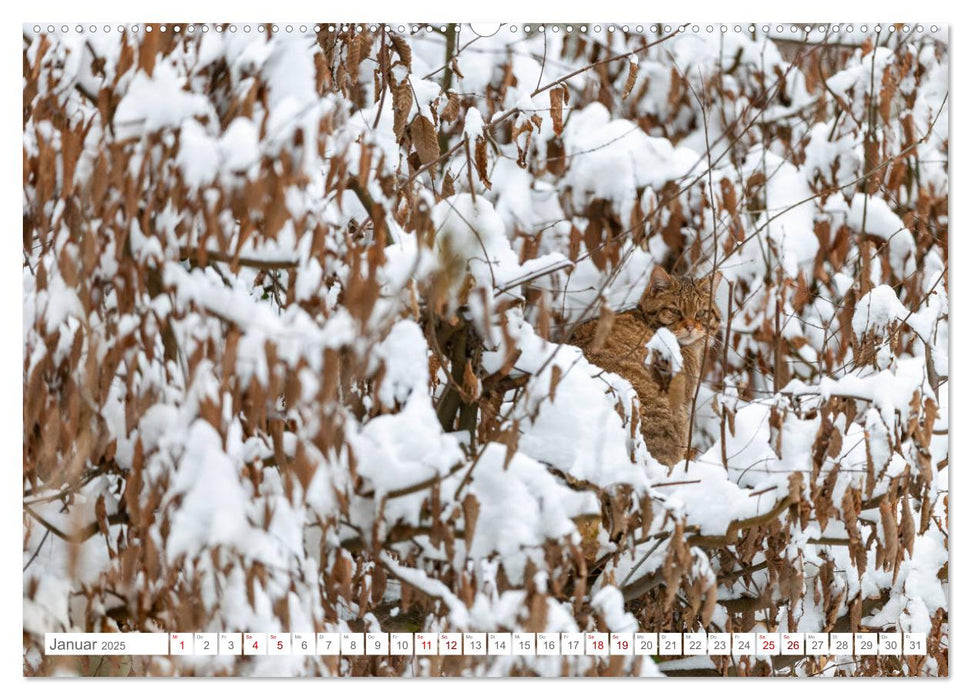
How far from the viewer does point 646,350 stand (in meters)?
2.75

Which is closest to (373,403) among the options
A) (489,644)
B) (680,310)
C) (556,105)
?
(489,644)

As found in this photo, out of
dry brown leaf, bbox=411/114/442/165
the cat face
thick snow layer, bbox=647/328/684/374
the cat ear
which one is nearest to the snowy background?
dry brown leaf, bbox=411/114/442/165

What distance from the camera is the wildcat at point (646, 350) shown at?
8.55 feet

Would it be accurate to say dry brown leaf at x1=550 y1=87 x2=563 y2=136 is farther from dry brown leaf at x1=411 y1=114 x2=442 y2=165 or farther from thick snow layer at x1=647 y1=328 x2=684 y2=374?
thick snow layer at x1=647 y1=328 x2=684 y2=374

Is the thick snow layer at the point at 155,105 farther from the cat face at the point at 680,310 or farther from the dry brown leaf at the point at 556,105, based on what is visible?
the cat face at the point at 680,310

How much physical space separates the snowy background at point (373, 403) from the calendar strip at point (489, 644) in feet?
0.10

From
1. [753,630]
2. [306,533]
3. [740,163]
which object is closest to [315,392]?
[306,533]

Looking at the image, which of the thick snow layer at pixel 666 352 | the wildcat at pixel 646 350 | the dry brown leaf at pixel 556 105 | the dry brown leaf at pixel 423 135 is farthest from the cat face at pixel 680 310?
the dry brown leaf at pixel 423 135

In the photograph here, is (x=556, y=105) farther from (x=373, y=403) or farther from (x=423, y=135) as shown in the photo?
(x=373, y=403)

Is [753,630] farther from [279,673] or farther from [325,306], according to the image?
[325,306]

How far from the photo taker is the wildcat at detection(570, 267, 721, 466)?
261cm

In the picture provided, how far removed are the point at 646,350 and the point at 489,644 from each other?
1.09 metres

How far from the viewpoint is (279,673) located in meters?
1.99

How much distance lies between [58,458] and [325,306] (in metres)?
0.61
